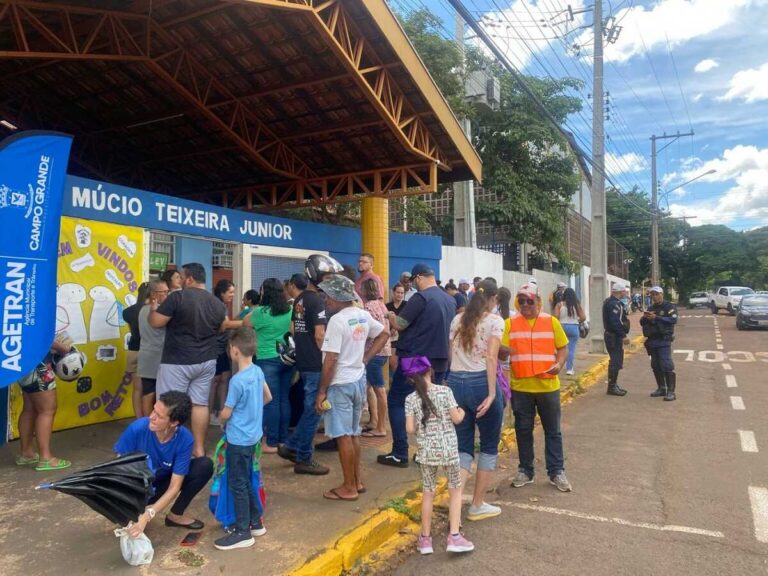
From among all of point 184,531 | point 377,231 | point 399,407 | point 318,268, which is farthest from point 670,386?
point 184,531

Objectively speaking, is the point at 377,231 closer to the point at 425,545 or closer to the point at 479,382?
the point at 479,382

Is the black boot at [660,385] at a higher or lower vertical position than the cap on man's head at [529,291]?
→ lower

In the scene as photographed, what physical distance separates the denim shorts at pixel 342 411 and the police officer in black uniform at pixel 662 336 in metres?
6.36

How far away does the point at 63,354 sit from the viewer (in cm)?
514

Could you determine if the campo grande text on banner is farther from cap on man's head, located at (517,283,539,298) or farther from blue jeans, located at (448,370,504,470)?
cap on man's head, located at (517,283,539,298)

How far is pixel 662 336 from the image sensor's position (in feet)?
28.9

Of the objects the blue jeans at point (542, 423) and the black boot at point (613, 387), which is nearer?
the blue jeans at point (542, 423)

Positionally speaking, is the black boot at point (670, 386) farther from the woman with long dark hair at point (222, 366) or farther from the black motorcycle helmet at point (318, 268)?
the woman with long dark hair at point (222, 366)

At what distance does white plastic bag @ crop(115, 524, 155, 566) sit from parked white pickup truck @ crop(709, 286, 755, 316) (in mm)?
37856

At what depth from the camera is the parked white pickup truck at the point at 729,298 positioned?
3458cm

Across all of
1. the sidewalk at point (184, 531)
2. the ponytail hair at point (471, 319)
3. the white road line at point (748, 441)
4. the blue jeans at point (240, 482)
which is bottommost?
the white road line at point (748, 441)

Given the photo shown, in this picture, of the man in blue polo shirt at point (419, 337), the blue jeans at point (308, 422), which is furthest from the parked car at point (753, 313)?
the blue jeans at point (308, 422)

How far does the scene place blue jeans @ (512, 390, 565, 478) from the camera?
485 cm

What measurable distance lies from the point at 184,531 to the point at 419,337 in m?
2.41
